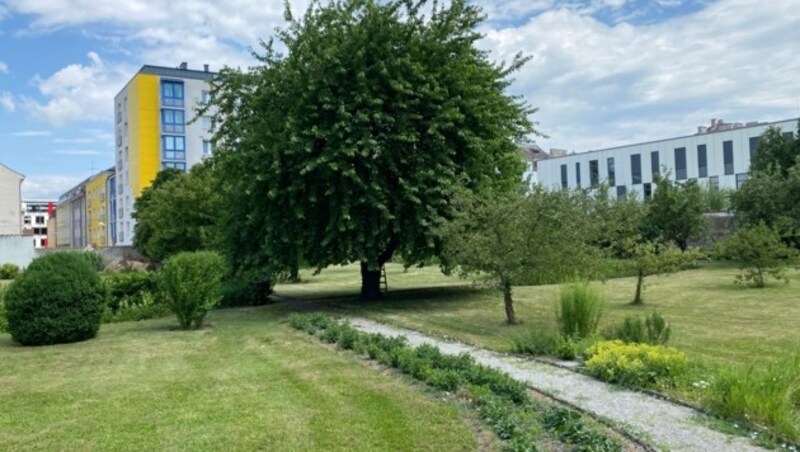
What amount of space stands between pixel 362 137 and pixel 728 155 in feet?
168

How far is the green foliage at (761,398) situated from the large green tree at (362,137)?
390 inches

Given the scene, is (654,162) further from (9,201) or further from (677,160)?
(9,201)

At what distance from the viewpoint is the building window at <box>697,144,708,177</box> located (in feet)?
193

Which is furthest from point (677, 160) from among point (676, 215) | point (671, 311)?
point (671, 311)

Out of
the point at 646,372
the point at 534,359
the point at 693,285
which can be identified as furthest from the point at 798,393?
the point at 693,285

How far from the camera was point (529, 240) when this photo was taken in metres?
Result: 12.9

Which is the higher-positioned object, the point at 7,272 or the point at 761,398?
the point at 7,272

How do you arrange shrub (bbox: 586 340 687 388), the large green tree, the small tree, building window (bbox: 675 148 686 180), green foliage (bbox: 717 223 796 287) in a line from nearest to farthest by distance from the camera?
shrub (bbox: 586 340 687 388) → the large green tree → the small tree → green foliage (bbox: 717 223 796 287) → building window (bbox: 675 148 686 180)

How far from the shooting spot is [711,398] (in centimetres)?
587

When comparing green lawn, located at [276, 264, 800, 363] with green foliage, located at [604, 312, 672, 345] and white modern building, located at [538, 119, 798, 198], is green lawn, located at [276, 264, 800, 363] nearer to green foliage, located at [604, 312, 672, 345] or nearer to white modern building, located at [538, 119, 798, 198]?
green foliage, located at [604, 312, 672, 345]

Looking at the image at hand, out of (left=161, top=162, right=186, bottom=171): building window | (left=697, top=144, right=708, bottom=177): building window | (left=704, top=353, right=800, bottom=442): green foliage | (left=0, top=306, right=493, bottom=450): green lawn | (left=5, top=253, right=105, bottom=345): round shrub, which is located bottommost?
(left=0, top=306, right=493, bottom=450): green lawn

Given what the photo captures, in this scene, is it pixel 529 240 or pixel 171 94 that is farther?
pixel 171 94

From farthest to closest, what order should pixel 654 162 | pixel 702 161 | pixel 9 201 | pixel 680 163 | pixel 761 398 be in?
pixel 654 162 → pixel 680 163 → pixel 702 161 → pixel 9 201 → pixel 761 398

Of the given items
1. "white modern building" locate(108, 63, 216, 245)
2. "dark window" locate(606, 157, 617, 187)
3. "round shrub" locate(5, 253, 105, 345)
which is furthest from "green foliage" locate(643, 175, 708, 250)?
"white modern building" locate(108, 63, 216, 245)
